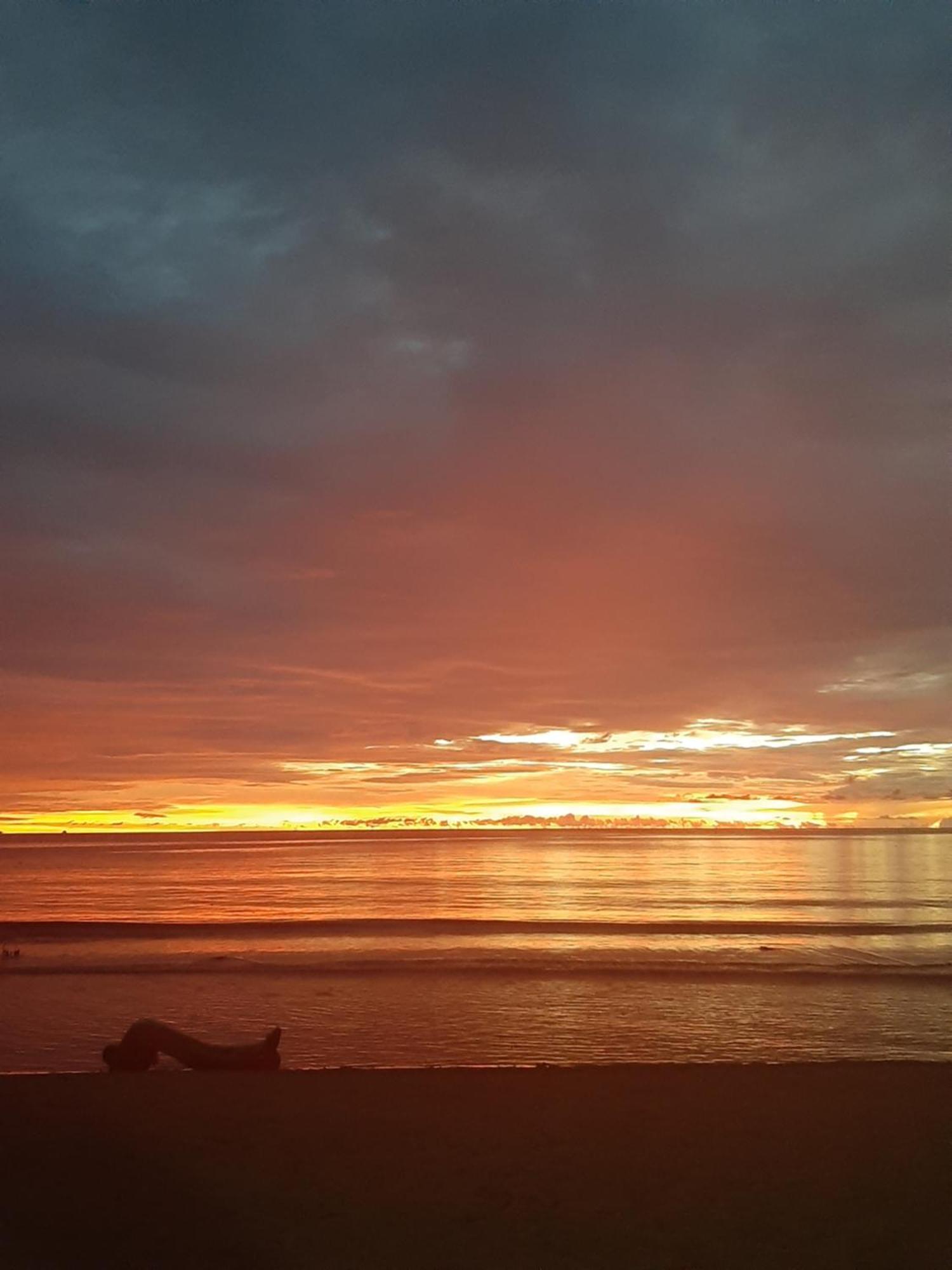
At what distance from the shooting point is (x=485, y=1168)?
869cm

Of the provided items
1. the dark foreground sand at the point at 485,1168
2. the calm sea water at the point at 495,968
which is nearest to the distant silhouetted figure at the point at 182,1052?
the dark foreground sand at the point at 485,1168

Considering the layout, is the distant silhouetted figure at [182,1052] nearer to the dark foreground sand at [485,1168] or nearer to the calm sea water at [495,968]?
the dark foreground sand at [485,1168]

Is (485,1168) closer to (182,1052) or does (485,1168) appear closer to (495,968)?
(182,1052)

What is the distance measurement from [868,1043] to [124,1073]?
1134cm

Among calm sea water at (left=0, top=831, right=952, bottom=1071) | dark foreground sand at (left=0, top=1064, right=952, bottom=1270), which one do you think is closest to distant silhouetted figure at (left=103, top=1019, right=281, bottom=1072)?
dark foreground sand at (left=0, top=1064, right=952, bottom=1270)

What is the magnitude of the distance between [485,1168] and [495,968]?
591 inches

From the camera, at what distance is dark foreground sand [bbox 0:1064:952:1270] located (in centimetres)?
710

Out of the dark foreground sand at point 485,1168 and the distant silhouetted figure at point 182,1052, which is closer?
the dark foreground sand at point 485,1168

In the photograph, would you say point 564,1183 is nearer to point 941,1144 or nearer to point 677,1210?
point 677,1210

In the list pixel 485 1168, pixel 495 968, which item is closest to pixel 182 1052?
pixel 485 1168

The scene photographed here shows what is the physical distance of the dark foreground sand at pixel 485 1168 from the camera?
279 inches

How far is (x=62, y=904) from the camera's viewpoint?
44781 millimetres

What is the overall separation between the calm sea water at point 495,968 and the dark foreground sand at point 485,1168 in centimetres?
321

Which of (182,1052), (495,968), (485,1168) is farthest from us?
(495,968)
